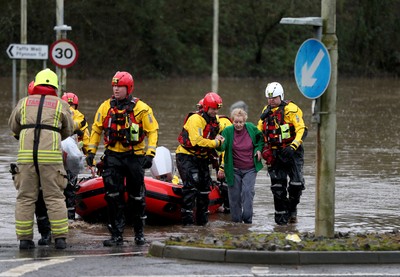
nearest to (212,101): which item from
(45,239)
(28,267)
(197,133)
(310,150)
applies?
(197,133)

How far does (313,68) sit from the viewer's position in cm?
1195

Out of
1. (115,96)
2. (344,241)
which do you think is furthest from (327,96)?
(115,96)

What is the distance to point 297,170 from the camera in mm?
15492

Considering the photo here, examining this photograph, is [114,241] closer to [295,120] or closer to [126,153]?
[126,153]

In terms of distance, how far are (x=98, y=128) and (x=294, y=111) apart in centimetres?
319

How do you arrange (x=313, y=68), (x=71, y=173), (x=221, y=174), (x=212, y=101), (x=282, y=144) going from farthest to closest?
(x=221, y=174) → (x=282, y=144) → (x=212, y=101) → (x=71, y=173) → (x=313, y=68)

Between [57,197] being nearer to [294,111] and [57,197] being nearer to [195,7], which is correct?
[294,111]

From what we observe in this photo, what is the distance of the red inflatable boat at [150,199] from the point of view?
573 inches

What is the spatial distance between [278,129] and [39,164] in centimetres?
406

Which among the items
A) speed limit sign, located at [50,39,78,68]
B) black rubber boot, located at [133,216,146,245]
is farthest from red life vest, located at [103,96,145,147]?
speed limit sign, located at [50,39,78,68]

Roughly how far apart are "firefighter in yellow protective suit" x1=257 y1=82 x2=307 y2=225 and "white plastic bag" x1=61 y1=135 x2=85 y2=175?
2514 millimetres

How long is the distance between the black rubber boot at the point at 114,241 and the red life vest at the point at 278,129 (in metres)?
→ 3.23

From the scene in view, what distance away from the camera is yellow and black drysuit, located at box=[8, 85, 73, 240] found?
12.3 metres

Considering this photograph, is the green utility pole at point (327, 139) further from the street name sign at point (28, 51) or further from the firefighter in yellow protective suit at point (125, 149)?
the street name sign at point (28, 51)
